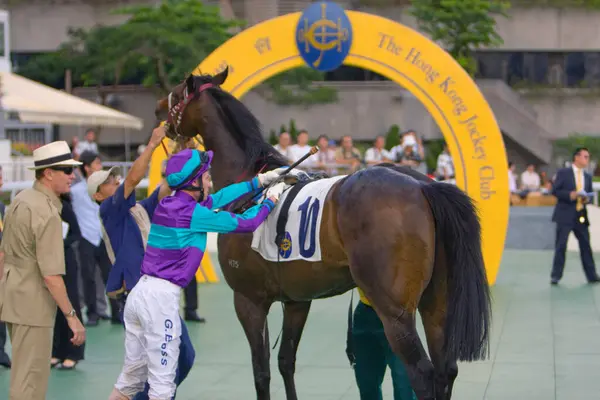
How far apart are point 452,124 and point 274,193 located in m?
6.75

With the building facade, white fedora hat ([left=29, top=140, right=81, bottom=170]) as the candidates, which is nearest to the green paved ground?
white fedora hat ([left=29, top=140, right=81, bottom=170])

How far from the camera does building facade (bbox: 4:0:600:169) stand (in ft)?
94.5

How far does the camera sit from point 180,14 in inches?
1039

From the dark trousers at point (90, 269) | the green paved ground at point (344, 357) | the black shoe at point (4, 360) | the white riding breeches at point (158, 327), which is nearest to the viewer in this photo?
the white riding breeches at point (158, 327)

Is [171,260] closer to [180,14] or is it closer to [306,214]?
[306,214]

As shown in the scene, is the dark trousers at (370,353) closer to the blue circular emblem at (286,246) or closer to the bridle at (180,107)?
the blue circular emblem at (286,246)

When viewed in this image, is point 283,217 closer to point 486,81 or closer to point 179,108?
point 179,108

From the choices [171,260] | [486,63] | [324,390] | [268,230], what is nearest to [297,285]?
[268,230]

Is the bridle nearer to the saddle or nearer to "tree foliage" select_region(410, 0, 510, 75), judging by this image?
the saddle

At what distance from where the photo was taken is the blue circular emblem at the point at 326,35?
481 inches

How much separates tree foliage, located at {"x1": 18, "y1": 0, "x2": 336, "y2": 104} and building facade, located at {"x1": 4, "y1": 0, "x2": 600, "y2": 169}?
77cm

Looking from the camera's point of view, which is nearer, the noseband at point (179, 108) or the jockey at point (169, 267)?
the jockey at point (169, 267)

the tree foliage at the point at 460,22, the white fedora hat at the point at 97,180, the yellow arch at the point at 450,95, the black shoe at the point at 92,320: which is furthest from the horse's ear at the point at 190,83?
the tree foliage at the point at 460,22

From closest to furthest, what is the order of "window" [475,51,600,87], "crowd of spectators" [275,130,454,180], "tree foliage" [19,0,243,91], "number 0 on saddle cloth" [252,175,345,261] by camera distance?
"number 0 on saddle cloth" [252,175,345,261] < "crowd of spectators" [275,130,454,180] < "tree foliage" [19,0,243,91] < "window" [475,51,600,87]
